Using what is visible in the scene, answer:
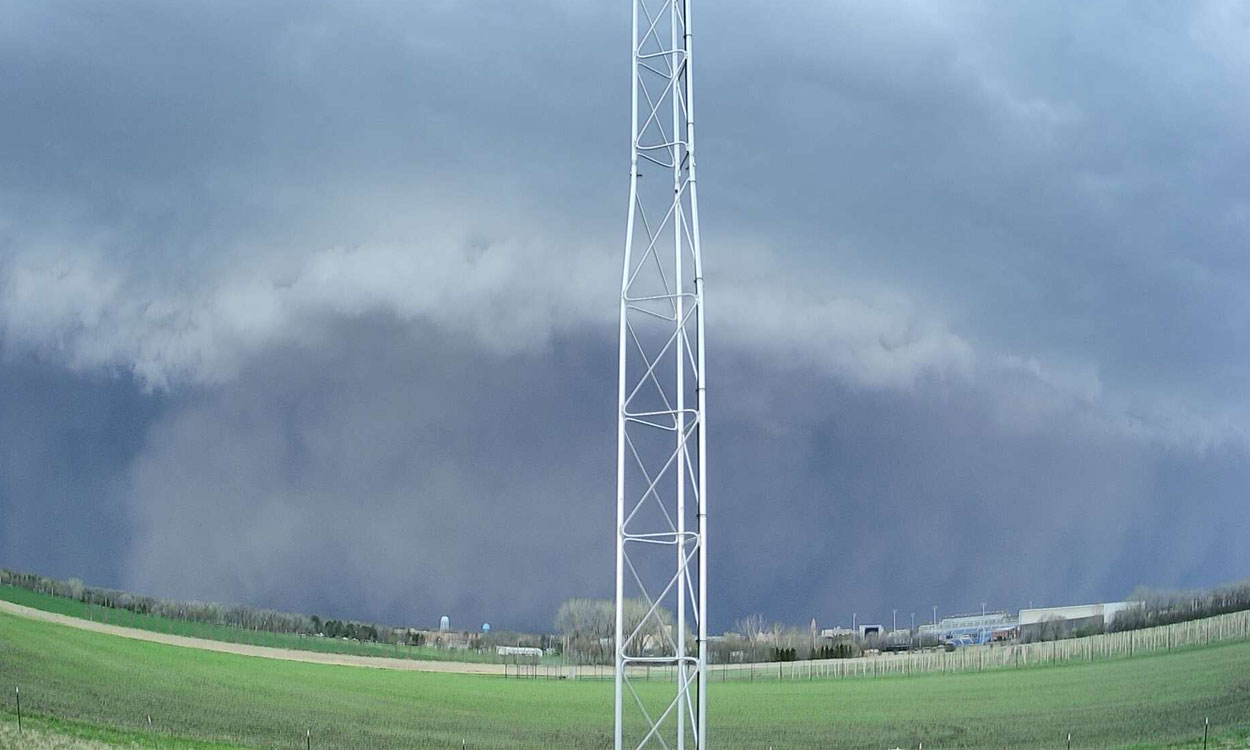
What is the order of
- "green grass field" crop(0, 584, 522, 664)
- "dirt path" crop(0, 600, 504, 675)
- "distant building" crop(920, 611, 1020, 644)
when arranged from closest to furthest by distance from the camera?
1. "dirt path" crop(0, 600, 504, 675)
2. "green grass field" crop(0, 584, 522, 664)
3. "distant building" crop(920, 611, 1020, 644)

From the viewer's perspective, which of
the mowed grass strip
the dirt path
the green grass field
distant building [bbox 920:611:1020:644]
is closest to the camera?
the mowed grass strip

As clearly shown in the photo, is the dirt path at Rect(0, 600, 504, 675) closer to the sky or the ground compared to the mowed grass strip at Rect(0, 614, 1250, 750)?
closer to the sky

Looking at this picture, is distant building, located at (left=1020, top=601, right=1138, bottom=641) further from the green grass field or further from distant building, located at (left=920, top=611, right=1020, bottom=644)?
the green grass field

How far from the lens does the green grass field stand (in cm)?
2838

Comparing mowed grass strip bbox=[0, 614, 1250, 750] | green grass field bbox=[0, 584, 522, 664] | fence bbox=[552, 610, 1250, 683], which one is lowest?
mowed grass strip bbox=[0, 614, 1250, 750]

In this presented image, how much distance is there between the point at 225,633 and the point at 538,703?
305 inches

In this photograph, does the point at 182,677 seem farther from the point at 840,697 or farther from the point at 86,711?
the point at 840,697

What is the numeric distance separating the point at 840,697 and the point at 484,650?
389 inches

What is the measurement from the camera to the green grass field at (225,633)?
93.1 ft

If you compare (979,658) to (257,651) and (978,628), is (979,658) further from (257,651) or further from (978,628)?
(257,651)

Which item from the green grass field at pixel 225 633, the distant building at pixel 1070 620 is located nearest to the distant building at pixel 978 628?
the distant building at pixel 1070 620

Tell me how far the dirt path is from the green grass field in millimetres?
220

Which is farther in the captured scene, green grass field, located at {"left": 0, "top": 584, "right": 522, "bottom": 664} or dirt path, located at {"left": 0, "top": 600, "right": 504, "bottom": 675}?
green grass field, located at {"left": 0, "top": 584, "right": 522, "bottom": 664}

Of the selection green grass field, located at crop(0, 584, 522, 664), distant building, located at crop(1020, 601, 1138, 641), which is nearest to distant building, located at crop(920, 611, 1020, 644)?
distant building, located at crop(1020, 601, 1138, 641)
